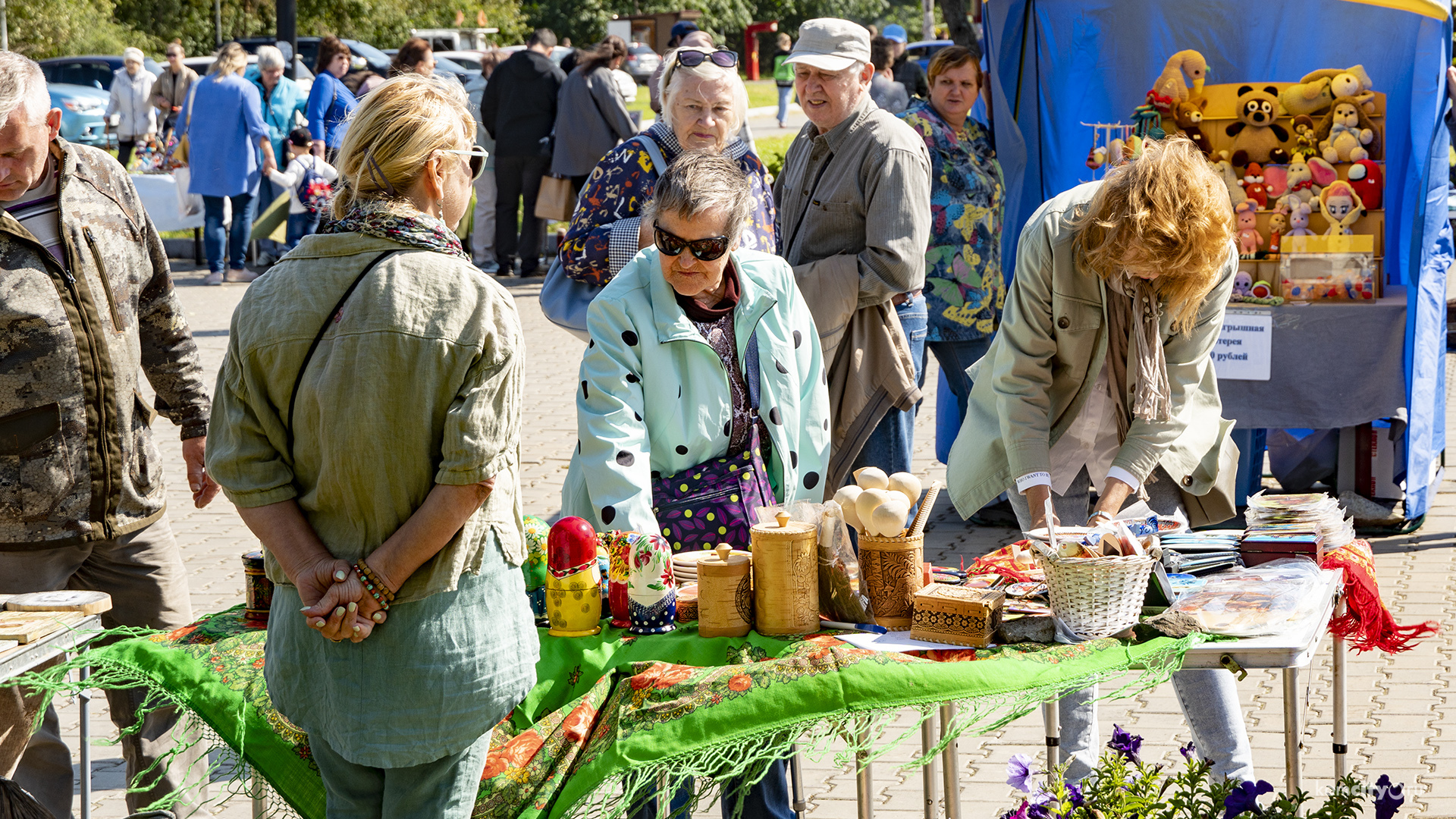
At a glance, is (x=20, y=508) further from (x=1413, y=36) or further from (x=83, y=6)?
Answer: (x=83, y=6)

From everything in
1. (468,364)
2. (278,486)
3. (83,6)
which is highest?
(83,6)

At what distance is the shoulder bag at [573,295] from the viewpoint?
3.82 meters

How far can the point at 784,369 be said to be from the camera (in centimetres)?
299

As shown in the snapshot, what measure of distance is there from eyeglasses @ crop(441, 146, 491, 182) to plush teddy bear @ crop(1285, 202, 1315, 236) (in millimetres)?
4338

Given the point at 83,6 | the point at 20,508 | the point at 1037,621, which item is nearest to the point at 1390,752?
the point at 1037,621

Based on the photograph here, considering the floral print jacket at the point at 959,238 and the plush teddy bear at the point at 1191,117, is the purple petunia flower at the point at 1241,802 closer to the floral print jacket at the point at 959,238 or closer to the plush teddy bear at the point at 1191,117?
the floral print jacket at the point at 959,238

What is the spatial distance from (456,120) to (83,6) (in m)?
32.8

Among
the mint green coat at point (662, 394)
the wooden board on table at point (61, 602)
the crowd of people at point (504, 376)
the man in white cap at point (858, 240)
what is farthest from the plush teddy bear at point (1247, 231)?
the wooden board on table at point (61, 602)

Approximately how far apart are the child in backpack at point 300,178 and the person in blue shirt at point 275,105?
0.55 ft

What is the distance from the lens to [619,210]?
3.80 meters

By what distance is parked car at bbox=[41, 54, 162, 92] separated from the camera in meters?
22.5

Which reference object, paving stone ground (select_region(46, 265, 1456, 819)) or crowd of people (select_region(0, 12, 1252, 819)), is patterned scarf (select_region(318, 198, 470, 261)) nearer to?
crowd of people (select_region(0, 12, 1252, 819))

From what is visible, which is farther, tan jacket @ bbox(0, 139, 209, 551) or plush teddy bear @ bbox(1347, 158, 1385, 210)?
plush teddy bear @ bbox(1347, 158, 1385, 210)

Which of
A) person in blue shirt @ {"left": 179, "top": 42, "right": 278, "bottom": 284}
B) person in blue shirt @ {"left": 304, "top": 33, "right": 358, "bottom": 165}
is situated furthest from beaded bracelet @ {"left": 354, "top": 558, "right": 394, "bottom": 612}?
person in blue shirt @ {"left": 179, "top": 42, "right": 278, "bottom": 284}
